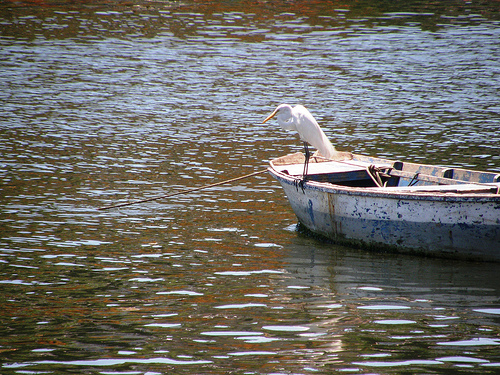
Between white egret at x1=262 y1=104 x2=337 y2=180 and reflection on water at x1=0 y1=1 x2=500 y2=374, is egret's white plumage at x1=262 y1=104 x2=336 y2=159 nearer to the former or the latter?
white egret at x1=262 y1=104 x2=337 y2=180

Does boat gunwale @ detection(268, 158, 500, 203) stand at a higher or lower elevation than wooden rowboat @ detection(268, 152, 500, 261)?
higher

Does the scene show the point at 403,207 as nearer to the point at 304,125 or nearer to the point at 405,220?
the point at 405,220

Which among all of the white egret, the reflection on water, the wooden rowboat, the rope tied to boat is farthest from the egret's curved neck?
the reflection on water

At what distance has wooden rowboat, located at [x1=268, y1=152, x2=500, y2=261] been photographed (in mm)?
8266

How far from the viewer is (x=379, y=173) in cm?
1057

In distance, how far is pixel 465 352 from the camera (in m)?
6.22

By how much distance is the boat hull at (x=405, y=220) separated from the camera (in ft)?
26.9

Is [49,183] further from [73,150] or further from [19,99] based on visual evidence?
[19,99]

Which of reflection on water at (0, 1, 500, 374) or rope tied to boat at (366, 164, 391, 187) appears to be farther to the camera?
rope tied to boat at (366, 164, 391, 187)

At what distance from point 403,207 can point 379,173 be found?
1978mm

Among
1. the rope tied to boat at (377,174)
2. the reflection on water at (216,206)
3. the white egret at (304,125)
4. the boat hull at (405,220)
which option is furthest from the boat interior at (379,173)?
the reflection on water at (216,206)

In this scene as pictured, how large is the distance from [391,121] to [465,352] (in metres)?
12.4

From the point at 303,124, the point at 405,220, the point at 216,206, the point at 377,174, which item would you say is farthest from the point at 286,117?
the point at 405,220

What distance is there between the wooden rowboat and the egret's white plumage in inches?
19.5
